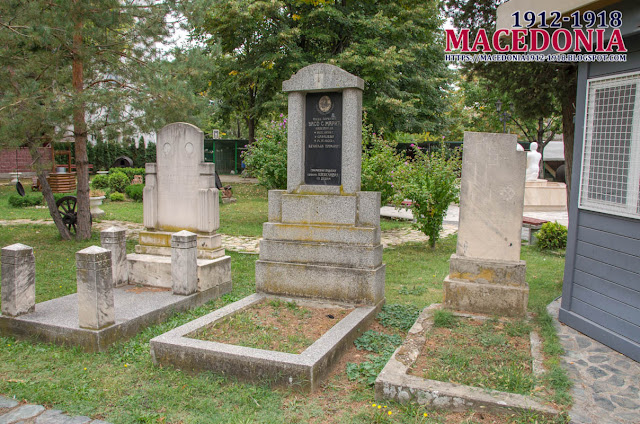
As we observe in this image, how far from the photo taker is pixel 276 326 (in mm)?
5391

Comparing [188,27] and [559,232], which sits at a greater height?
[188,27]

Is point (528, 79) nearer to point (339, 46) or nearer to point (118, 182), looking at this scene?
point (339, 46)

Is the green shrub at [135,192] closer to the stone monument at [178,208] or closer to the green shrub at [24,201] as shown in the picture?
the green shrub at [24,201]

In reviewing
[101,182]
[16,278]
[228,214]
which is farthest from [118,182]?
[16,278]

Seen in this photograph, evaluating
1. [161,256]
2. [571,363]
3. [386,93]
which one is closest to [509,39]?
[571,363]

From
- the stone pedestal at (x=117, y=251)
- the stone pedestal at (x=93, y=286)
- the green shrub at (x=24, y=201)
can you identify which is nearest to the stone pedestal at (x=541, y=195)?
the stone pedestal at (x=117, y=251)

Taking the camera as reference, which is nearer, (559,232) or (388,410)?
(388,410)

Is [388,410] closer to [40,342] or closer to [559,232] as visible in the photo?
[40,342]

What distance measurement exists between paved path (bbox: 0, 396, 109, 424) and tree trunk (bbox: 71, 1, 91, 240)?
22.1ft

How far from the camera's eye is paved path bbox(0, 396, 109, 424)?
3725 millimetres

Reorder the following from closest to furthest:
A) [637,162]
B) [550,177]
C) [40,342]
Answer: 1. [637,162]
2. [40,342]
3. [550,177]

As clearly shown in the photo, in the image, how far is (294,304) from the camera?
6066mm

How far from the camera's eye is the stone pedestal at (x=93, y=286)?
5.05 m

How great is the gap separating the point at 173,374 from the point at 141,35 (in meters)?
8.35
